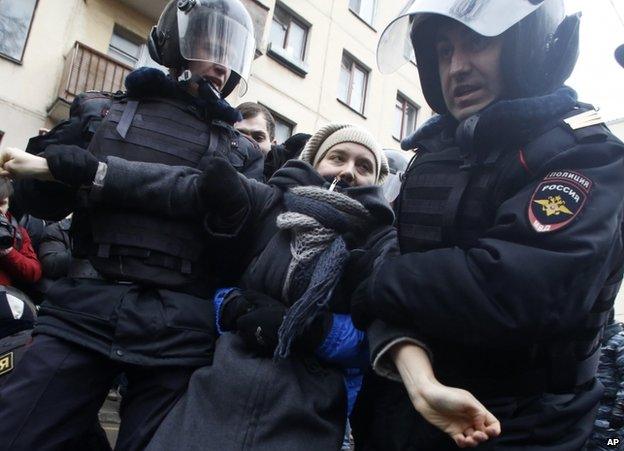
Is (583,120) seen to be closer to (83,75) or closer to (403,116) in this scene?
(83,75)

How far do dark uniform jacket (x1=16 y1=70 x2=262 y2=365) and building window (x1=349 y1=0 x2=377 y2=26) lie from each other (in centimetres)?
1171

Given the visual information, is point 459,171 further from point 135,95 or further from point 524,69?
point 135,95

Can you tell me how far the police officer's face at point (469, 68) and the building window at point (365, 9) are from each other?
12030mm

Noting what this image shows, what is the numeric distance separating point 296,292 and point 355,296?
0.29 m

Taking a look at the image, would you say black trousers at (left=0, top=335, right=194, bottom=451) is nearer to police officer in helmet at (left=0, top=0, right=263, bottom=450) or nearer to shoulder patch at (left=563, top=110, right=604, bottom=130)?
police officer in helmet at (left=0, top=0, right=263, bottom=450)

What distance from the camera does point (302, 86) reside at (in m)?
11.0

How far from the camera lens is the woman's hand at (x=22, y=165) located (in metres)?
1.47

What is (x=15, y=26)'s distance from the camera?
7719mm

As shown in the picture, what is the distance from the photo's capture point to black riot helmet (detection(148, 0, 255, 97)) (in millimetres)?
1997

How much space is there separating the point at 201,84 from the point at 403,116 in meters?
12.3

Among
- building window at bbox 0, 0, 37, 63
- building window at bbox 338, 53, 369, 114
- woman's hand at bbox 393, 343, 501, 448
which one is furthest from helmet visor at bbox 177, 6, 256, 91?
building window at bbox 338, 53, 369, 114

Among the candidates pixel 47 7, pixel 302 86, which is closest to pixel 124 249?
pixel 47 7

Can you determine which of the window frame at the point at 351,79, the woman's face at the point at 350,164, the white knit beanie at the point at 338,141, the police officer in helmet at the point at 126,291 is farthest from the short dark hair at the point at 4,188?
the window frame at the point at 351,79

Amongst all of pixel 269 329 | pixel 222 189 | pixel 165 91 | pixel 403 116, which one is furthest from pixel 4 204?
pixel 403 116
